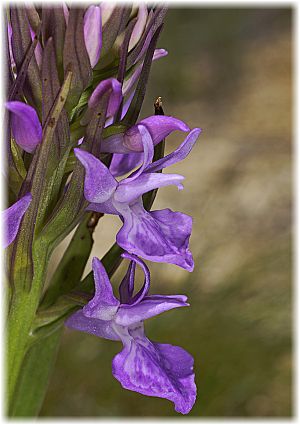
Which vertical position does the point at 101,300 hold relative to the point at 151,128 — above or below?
below

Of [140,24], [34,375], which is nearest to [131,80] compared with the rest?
[140,24]

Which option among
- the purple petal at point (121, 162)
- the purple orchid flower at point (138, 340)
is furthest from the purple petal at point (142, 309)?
the purple petal at point (121, 162)

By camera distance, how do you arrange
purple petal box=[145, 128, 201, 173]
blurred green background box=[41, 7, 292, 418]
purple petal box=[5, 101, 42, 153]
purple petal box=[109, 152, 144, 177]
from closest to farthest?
purple petal box=[5, 101, 42, 153], purple petal box=[145, 128, 201, 173], purple petal box=[109, 152, 144, 177], blurred green background box=[41, 7, 292, 418]

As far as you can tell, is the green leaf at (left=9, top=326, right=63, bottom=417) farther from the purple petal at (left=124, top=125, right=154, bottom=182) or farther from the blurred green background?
the blurred green background

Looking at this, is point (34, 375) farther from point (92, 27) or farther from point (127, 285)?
point (92, 27)

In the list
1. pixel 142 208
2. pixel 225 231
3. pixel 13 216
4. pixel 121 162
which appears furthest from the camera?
pixel 225 231

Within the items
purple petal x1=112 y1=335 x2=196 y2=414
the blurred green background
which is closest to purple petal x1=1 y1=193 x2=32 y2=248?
purple petal x1=112 y1=335 x2=196 y2=414

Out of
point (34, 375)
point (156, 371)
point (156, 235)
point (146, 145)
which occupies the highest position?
point (146, 145)

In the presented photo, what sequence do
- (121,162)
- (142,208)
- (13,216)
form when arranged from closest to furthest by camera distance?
(13,216)
(142,208)
(121,162)
